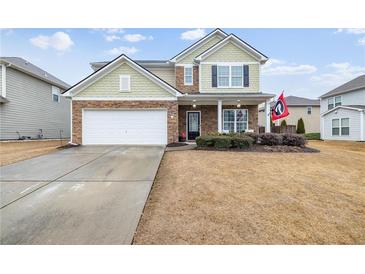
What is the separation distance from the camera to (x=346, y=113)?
20.8 metres

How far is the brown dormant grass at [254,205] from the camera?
3.57m

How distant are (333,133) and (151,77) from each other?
754 inches

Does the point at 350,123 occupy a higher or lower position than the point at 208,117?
lower

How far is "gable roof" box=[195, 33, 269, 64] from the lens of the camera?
→ 50.8 ft

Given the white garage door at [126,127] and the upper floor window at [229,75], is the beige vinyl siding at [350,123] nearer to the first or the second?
the upper floor window at [229,75]

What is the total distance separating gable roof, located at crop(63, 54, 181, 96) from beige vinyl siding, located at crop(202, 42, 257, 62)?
4193mm

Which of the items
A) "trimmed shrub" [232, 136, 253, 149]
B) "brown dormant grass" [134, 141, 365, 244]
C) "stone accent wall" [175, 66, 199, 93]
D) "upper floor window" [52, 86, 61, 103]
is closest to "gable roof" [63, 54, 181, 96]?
"stone accent wall" [175, 66, 199, 93]

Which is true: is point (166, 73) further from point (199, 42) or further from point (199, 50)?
point (199, 42)

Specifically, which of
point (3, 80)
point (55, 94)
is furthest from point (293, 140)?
point (55, 94)

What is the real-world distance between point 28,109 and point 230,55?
1578 centimetres

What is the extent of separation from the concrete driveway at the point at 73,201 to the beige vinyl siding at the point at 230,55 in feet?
34.3

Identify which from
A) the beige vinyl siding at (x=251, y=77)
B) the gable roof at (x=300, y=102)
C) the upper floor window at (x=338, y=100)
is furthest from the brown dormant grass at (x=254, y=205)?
the gable roof at (x=300, y=102)

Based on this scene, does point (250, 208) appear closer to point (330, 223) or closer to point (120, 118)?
point (330, 223)
